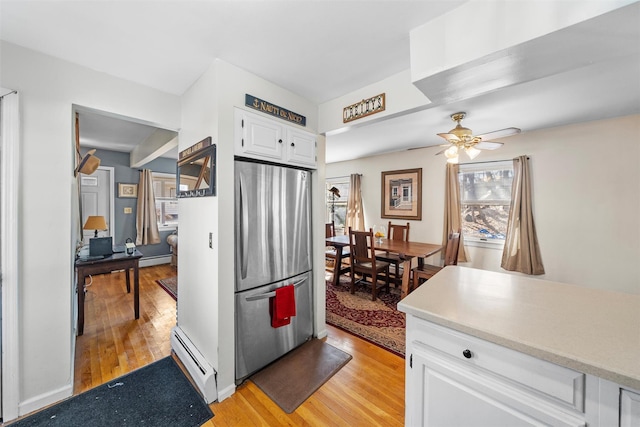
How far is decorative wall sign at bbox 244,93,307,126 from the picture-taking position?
1857 millimetres

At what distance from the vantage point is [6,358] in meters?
1.50

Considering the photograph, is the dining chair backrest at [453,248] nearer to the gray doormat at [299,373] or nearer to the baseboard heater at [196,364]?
the gray doormat at [299,373]

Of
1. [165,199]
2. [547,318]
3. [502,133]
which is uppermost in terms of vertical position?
[502,133]

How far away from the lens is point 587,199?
2.95 meters

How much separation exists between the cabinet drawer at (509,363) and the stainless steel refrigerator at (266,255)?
4.07ft

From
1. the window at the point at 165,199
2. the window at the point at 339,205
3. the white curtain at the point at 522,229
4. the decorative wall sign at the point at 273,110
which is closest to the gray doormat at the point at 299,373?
the decorative wall sign at the point at 273,110

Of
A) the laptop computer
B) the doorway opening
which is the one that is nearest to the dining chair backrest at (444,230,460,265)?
the doorway opening

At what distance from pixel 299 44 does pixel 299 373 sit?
95.0 inches

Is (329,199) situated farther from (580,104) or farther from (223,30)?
(223,30)

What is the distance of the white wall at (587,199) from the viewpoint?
272 centimetres

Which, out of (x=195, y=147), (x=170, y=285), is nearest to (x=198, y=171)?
(x=195, y=147)

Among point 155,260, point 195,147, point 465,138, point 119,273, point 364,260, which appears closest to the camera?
point 195,147

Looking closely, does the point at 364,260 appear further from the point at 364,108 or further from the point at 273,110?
the point at 273,110

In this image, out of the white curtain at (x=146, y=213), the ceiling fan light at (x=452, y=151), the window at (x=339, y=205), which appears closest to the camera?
the ceiling fan light at (x=452, y=151)
